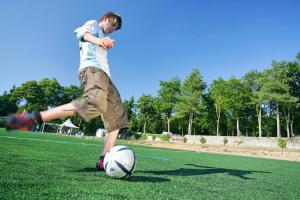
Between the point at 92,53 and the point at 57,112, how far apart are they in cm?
106

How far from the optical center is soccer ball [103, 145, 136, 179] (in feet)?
11.4

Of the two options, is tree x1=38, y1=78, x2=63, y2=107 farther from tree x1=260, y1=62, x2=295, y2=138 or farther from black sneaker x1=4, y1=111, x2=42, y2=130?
black sneaker x1=4, y1=111, x2=42, y2=130

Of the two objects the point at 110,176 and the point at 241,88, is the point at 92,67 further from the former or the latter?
the point at 241,88

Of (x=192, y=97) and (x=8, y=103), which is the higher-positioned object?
(x=192, y=97)

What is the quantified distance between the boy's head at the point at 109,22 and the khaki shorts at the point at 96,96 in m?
0.78

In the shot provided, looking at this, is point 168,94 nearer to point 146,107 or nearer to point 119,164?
point 146,107

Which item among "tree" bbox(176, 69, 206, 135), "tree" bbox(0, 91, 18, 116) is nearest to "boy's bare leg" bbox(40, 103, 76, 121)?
"tree" bbox(176, 69, 206, 135)

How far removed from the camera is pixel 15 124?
293 centimetres

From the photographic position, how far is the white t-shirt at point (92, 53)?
12.2 feet

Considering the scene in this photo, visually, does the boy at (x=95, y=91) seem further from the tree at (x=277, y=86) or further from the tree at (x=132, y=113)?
the tree at (x=132, y=113)

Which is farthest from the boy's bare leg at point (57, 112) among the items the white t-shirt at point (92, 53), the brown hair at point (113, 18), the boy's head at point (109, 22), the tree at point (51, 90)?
the tree at point (51, 90)

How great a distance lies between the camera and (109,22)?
405cm

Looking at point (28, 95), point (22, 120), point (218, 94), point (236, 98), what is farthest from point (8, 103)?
point (22, 120)

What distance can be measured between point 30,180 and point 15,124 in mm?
685
